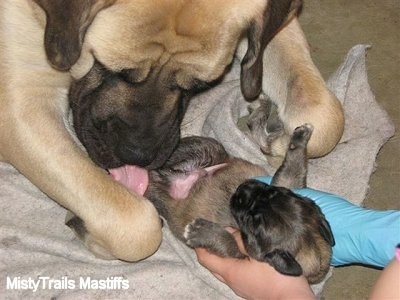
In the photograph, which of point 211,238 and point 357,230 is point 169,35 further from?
point 357,230

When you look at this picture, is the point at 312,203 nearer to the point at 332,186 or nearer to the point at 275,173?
the point at 275,173

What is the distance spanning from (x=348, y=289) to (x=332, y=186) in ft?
1.07

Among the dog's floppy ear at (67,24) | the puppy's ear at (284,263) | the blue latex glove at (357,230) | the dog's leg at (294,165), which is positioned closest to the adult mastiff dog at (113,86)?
the dog's floppy ear at (67,24)

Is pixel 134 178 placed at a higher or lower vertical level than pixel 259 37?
lower

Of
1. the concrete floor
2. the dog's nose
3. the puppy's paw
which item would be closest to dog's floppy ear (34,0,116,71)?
the dog's nose

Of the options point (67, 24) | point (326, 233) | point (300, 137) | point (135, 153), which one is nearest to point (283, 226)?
point (326, 233)

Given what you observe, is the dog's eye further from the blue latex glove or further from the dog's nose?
the blue latex glove

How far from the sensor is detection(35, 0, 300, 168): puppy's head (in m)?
2.13

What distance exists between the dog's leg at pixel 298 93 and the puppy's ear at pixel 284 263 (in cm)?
51

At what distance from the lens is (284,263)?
232 cm

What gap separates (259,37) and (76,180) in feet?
2.11

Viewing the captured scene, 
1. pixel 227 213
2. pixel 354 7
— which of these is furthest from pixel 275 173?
pixel 354 7

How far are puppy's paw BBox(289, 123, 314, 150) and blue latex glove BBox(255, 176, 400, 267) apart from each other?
0.13 meters

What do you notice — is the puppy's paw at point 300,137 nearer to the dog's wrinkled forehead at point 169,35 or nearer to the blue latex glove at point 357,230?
the blue latex glove at point 357,230
